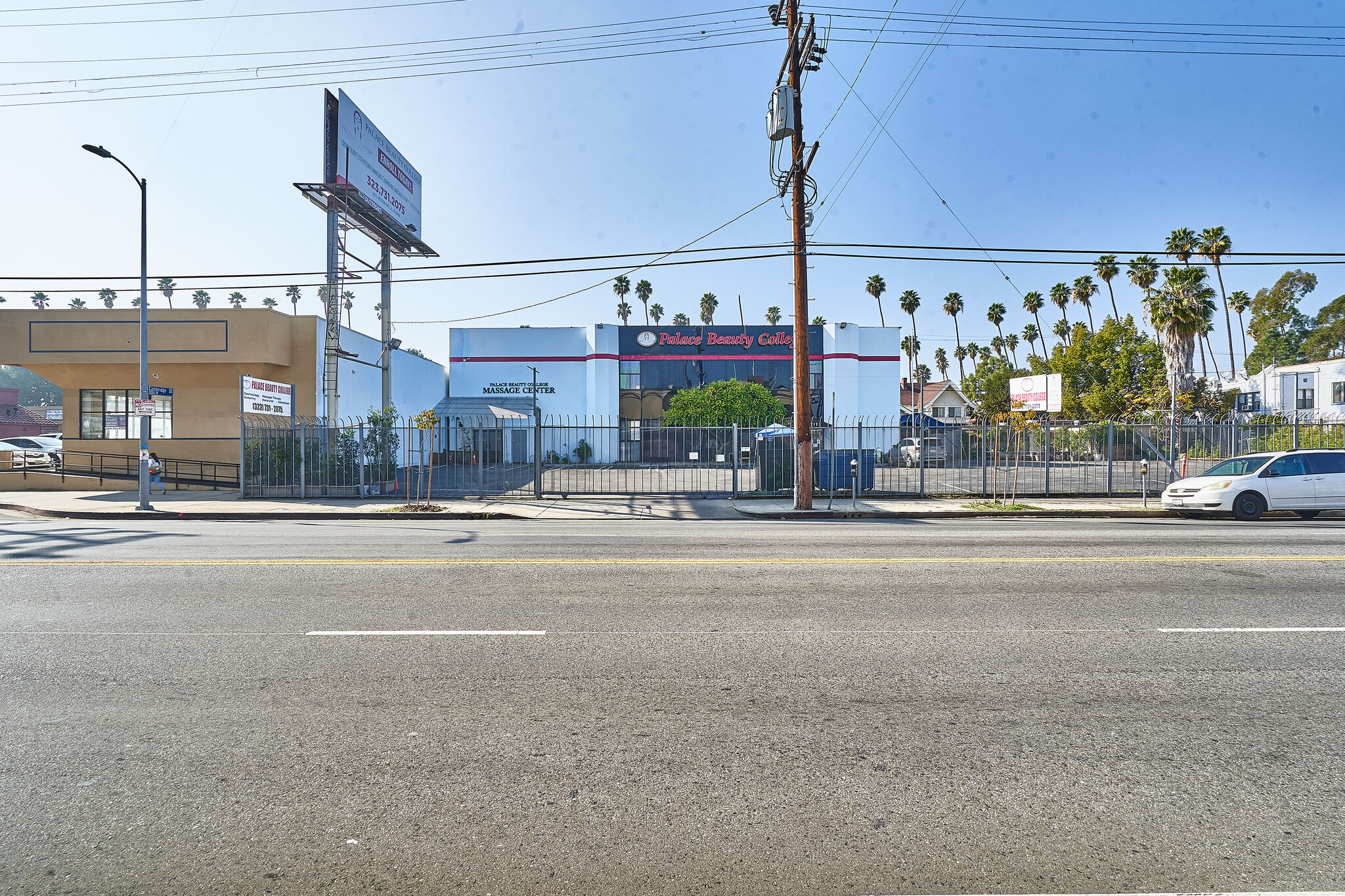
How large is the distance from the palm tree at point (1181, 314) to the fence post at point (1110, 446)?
78.6 feet

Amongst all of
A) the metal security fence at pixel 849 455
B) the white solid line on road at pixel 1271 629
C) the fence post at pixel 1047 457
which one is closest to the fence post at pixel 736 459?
the metal security fence at pixel 849 455

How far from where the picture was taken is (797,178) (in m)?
16.9

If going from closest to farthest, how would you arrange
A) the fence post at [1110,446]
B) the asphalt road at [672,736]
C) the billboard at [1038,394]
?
the asphalt road at [672,736], the billboard at [1038,394], the fence post at [1110,446]

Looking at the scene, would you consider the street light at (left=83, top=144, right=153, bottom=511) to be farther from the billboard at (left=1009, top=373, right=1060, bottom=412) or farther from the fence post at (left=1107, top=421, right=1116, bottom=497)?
the fence post at (left=1107, top=421, right=1116, bottom=497)

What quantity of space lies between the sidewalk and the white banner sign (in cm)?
283

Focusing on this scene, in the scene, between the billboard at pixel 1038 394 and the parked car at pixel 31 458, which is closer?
the billboard at pixel 1038 394

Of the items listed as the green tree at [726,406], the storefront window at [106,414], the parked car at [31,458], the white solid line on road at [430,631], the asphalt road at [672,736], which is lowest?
the asphalt road at [672,736]

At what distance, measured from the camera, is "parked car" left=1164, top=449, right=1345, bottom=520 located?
14.6 meters

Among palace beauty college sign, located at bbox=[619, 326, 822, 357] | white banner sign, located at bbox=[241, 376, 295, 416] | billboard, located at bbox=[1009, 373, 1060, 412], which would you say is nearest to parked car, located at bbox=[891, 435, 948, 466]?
billboard, located at bbox=[1009, 373, 1060, 412]

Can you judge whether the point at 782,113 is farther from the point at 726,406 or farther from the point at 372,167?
the point at 726,406

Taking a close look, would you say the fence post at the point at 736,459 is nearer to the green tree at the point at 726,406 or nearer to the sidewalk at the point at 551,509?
the sidewalk at the point at 551,509

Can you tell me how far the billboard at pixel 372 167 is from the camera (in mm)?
23438

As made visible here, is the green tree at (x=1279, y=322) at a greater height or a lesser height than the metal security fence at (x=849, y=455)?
greater

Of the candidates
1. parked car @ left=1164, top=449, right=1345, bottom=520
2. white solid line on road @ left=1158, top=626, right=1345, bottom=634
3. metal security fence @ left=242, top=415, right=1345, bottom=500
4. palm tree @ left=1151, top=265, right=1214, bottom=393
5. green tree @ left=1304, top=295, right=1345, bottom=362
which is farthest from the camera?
green tree @ left=1304, top=295, right=1345, bottom=362
